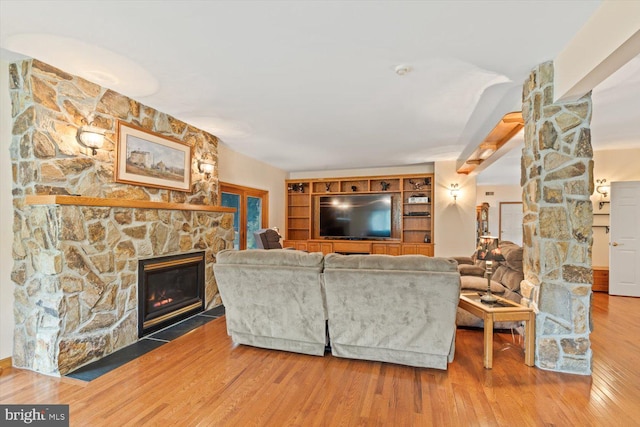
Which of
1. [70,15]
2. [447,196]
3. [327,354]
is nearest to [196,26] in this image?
[70,15]

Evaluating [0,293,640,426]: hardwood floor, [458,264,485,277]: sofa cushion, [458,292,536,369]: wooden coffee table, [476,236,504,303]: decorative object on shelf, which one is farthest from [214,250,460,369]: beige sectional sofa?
[458,264,485,277]: sofa cushion

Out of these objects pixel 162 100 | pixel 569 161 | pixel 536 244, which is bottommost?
pixel 536 244

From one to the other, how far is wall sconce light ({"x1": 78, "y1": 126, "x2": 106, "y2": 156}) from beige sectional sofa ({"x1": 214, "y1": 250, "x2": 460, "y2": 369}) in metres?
1.61

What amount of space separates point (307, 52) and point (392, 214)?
5.14 metres

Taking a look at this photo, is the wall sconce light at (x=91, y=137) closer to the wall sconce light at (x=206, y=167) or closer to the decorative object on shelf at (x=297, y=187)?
the wall sconce light at (x=206, y=167)

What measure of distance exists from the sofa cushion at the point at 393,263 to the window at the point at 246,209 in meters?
3.39

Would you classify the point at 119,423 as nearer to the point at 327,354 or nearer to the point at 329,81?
the point at 327,354

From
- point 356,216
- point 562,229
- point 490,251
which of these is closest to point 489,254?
point 490,251

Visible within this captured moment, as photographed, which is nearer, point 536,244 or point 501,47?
point 501,47

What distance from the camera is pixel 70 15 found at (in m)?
1.95

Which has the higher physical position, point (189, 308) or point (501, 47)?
point (501, 47)

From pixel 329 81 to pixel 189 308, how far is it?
329 centimetres

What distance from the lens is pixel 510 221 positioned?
901 cm

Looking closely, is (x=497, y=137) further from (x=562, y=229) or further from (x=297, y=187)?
(x=297, y=187)
